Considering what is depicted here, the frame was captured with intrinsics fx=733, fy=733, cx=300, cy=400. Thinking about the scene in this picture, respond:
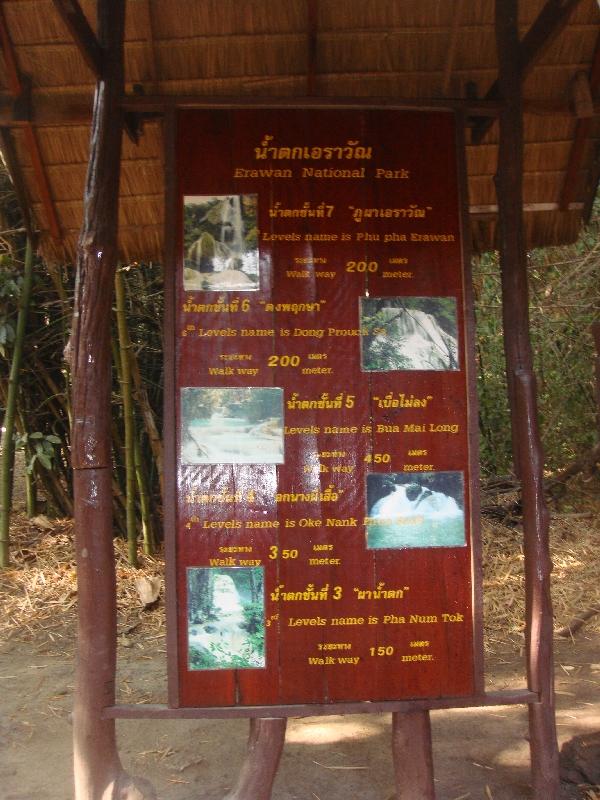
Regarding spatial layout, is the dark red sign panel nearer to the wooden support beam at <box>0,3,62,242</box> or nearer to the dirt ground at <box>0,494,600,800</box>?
the wooden support beam at <box>0,3,62,242</box>

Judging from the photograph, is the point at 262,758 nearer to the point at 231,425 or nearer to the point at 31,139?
the point at 231,425

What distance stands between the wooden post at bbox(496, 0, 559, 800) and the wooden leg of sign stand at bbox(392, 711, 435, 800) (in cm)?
40

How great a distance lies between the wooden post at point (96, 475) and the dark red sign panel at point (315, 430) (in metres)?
0.27

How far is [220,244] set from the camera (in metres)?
2.84

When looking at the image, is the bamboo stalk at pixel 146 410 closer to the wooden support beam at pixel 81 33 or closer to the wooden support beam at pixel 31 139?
the wooden support beam at pixel 31 139

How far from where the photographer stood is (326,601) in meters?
2.75

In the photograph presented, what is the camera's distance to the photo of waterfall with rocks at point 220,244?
2.82 meters

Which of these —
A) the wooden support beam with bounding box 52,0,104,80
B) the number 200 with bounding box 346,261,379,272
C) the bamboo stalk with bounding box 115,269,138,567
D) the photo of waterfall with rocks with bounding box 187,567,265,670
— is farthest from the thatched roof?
the photo of waterfall with rocks with bounding box 187,567,265,670

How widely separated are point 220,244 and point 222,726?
2.62 metres

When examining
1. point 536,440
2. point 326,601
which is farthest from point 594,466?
point 326,601

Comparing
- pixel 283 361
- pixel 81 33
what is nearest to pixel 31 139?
pixel 81 33

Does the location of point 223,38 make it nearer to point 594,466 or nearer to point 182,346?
point 182,346

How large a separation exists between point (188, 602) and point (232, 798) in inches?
32.5

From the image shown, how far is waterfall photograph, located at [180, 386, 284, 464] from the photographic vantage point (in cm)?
275
